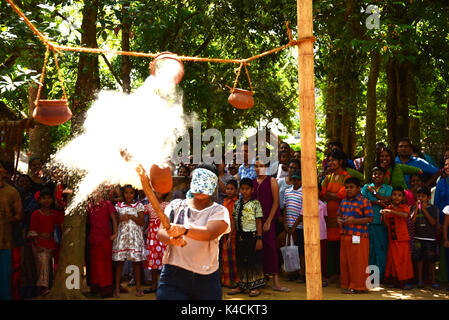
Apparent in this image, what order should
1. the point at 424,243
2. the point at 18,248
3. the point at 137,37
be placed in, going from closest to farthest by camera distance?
the point at 18,248 < the point at 424,243 < the point at 137,37

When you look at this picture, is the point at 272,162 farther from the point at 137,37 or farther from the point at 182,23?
the point at 137,37

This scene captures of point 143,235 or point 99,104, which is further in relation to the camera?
point 143,235

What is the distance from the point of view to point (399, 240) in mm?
7461

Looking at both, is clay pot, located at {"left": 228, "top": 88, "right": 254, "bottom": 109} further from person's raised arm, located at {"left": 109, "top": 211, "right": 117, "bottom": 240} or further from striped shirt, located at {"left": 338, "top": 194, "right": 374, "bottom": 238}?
person's raised arm, located at {"left": 109, "top": 211, "right": 117, "bottom": 240}

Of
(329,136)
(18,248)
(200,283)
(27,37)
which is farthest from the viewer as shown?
(329,136)

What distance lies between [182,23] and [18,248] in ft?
23.8

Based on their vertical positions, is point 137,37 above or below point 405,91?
above

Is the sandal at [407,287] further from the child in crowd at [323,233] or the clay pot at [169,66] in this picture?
the clay pot at [169,66]

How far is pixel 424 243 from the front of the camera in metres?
7.46

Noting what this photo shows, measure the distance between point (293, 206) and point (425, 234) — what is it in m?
1.98

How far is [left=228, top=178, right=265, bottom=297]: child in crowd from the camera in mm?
7387

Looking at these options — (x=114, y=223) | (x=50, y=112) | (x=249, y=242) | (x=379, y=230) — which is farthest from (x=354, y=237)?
(x=50, y=112)

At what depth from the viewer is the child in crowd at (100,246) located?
23.7 ft
